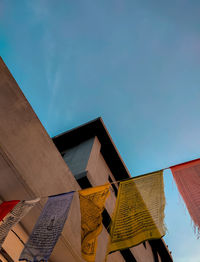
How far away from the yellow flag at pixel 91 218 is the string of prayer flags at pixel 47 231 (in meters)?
0.32

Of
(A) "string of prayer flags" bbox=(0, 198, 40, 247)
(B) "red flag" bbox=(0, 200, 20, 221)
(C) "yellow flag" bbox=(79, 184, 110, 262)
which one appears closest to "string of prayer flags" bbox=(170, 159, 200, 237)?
(C) "yellow flag" bbox=(79, 184, 110, 262)

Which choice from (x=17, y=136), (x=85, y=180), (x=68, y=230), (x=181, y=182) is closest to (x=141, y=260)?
(x=85, y=180)

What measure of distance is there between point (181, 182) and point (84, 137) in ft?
24.3

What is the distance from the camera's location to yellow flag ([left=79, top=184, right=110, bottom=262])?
2949 millimetres

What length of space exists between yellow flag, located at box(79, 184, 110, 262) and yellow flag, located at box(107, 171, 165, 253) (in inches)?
11.9

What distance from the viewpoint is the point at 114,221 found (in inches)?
125

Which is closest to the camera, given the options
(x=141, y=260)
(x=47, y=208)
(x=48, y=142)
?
(x=47, y=208)

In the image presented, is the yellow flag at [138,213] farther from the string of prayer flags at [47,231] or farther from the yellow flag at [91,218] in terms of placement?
the string of prayer flags at [47,231]

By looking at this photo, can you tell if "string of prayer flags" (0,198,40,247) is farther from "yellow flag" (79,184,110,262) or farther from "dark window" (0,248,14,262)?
"dark window" (0,248,14,262)

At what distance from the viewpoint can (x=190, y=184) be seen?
3641 millimetres

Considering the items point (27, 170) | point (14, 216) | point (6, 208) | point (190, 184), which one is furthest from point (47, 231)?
point (190, 184)

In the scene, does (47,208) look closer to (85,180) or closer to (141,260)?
(85,180)

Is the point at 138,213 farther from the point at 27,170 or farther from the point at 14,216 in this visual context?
the point at 27,170

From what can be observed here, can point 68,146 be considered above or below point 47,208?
below
